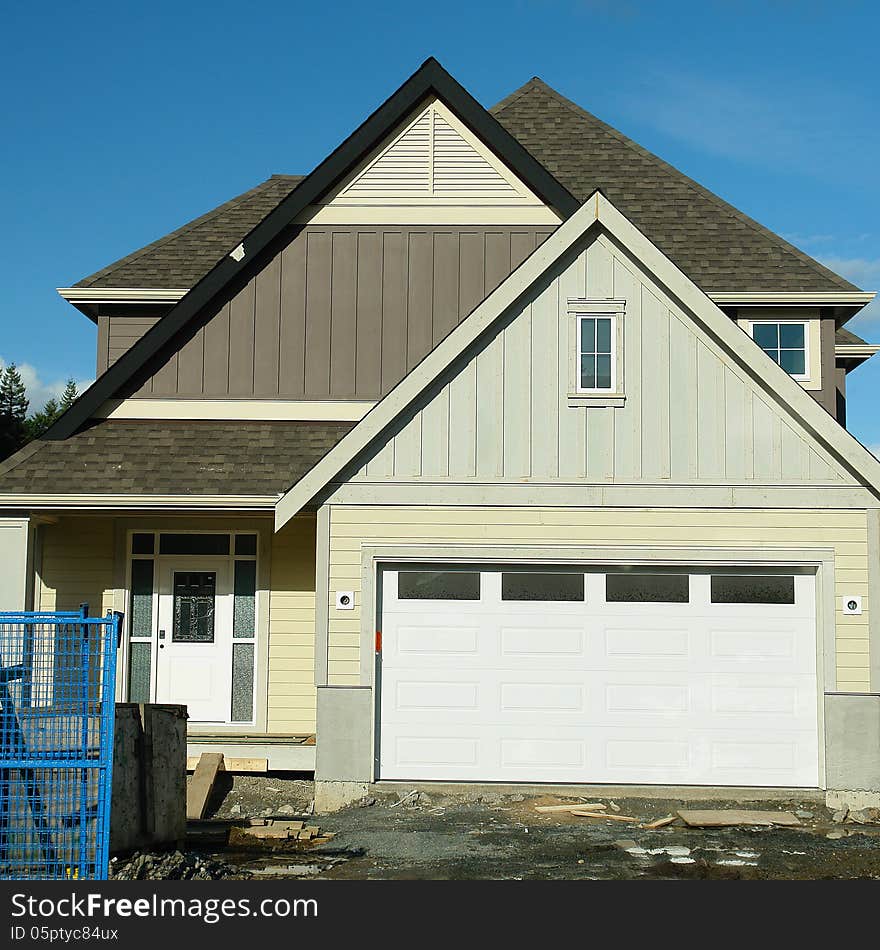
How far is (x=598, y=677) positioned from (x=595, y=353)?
3.53 meters

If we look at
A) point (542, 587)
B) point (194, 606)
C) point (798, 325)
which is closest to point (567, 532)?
point (542, 587)

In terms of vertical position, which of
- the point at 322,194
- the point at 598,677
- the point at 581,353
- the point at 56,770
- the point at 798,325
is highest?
the point at 322,194

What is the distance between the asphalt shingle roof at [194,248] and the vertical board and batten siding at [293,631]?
13.7 feet

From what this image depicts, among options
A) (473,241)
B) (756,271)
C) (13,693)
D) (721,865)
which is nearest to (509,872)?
(721,865)

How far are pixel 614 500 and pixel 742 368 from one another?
1982mm

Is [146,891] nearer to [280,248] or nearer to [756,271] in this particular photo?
[280,248]

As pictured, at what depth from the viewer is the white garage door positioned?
13.1 meters

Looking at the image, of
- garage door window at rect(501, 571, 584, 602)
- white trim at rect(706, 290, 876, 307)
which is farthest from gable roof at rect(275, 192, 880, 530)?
white trim at rect(706, 290, 876, 307)

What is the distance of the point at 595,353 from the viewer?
13414mm

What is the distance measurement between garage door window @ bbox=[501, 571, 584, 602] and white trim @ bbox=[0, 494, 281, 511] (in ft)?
9.55

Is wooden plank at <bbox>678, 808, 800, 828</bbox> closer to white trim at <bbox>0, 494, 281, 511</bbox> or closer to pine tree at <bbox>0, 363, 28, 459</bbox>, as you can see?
white trim at <bbox>0, 494, 281, 511</bbox>

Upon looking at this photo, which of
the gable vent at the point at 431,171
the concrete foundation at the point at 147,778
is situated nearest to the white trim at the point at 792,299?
the gable vent at the point at 431,171

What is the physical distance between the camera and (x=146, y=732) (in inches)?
386

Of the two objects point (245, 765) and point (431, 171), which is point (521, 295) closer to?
point (431, 171)
